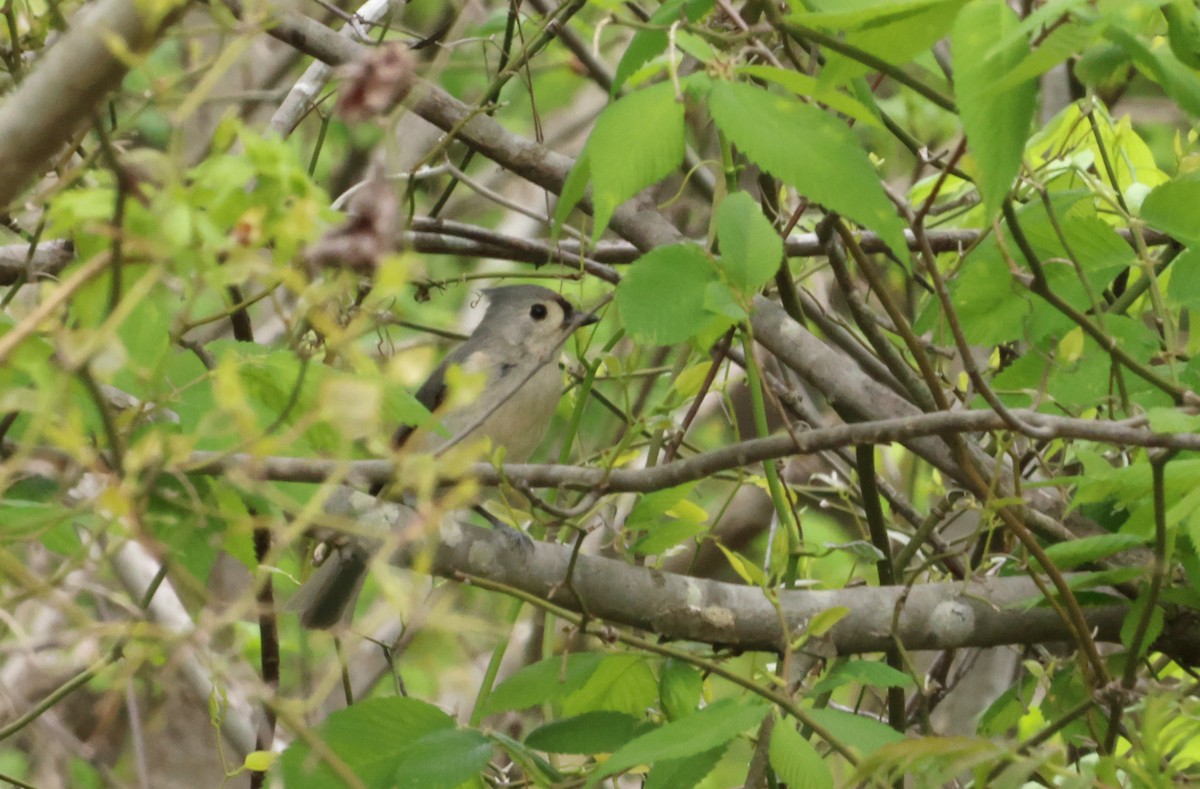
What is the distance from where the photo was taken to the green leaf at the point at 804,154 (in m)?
1.71

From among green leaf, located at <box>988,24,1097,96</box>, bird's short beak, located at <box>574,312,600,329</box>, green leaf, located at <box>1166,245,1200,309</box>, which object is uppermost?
green leaf, located at <box>988,24,1097,96</box>

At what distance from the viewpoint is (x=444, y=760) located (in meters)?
1.92

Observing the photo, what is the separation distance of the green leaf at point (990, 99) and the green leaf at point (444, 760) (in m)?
0.99

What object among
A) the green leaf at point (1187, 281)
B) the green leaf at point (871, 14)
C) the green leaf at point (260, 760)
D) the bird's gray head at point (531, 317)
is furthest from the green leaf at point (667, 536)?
the bird's gray head at point (531, 317)

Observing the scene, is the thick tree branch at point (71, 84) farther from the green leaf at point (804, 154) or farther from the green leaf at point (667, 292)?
the green leaf at point (667, 292)

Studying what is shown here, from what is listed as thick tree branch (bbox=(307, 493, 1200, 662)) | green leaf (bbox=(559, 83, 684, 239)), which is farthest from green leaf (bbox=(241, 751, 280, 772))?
green leaf (bbox=(559, 83, 684, 239))

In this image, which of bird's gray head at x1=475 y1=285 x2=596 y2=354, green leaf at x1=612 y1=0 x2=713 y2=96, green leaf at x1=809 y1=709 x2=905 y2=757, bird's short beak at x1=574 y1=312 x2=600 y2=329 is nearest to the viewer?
green leaf at x1=809 y1=709 x2=905 y2=757

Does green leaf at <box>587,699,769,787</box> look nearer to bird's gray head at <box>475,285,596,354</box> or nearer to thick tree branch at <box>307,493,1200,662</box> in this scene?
thick tree branch at <box>307,493,1200,662</box>

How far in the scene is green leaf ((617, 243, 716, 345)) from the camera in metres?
1.91

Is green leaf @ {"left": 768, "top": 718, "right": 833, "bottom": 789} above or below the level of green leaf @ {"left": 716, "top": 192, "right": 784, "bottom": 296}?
below

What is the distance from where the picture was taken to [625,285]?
1.95 meters

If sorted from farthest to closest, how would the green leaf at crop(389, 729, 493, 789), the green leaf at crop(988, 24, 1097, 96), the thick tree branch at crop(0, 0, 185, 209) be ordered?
the green leaf at crop(389, 729, 493, 789) < the green leaf at crop(988, 24, 1097, 96) < the thick tree branch at crop(0, 0, 185, 209)

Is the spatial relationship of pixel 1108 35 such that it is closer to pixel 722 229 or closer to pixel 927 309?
pixel 722 229

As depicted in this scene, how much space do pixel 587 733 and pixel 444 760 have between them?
0.25m
